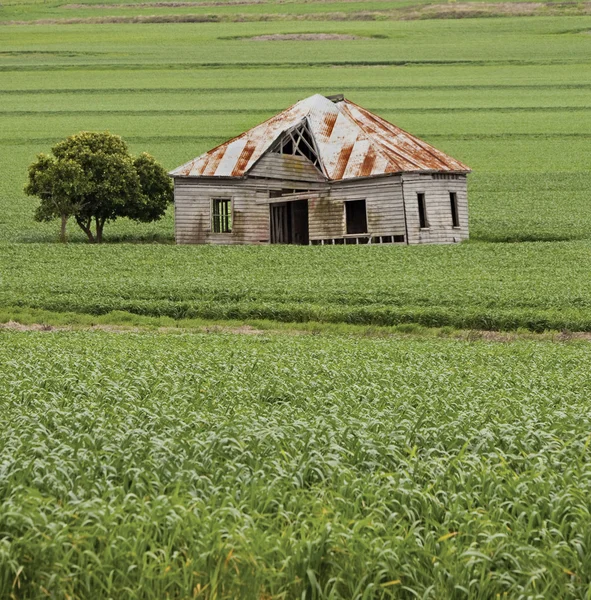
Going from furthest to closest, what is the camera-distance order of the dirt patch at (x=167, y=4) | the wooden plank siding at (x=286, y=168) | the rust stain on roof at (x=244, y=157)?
the dirt patch at (x=167, y=4), the wooden plank siding at (x=286, y=168), the rust stain on roof at (x=244, y=157)

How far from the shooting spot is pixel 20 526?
8.30 metres

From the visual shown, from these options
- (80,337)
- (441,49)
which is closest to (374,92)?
(441,49)

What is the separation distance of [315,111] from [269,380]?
3755 centimetres

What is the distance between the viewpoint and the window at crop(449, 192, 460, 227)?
5009 centimetres

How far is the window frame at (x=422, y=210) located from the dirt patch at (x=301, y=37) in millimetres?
80506

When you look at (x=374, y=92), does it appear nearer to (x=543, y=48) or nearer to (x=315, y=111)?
(x=543, y=48)

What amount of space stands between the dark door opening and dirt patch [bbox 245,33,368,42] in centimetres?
7581

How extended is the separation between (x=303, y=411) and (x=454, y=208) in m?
37.7

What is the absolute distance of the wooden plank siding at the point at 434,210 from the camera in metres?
47.8

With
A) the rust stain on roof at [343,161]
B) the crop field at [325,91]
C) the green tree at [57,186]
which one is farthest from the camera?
the rust stain on roof at [343,161]

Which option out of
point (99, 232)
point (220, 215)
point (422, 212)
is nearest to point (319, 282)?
point (422, 212)

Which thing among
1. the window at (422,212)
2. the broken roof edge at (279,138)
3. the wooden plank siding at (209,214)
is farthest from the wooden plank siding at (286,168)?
the window at (422,212)

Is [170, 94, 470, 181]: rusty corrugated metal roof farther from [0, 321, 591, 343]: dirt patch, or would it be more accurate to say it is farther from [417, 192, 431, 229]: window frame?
[0, 321, 591, 343]: dirt patch

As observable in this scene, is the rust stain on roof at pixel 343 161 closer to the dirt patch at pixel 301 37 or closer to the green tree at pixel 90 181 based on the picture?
the green tree at pixel 90 181
